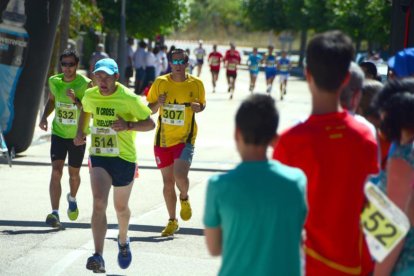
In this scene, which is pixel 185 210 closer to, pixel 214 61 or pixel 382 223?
pixel 382 223

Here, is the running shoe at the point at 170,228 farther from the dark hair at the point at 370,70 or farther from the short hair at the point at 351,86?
the short hair at the point at 351,86

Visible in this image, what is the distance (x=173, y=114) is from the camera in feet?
34.8

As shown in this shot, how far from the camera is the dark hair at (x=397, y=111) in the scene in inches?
187

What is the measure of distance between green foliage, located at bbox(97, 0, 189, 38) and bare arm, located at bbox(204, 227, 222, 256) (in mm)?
34085

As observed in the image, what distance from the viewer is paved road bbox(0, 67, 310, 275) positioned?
905 centimetres

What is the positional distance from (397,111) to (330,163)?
382mm

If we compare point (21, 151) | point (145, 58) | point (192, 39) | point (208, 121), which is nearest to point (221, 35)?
point (192, 39)

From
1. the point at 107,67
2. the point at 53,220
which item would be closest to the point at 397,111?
the point at 107,67

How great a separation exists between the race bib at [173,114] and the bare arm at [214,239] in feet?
20.2

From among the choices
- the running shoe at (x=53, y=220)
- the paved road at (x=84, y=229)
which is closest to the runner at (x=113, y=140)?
the paved road at (x=84, y=229)

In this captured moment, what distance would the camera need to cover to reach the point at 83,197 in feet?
42.6

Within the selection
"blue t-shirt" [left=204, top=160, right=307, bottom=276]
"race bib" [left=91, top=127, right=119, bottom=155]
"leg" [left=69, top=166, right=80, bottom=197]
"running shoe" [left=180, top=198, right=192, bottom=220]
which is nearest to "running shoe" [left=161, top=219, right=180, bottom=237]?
"running shoe" [left=180, top=198, right=192, bottom=220]

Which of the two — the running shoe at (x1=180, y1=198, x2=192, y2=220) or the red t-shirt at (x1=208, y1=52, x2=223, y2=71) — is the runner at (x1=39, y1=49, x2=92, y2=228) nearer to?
the running shoe at (x1=180, y1=198, x2=192, y2=220)

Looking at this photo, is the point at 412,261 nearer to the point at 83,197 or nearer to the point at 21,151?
the point at 83,197
